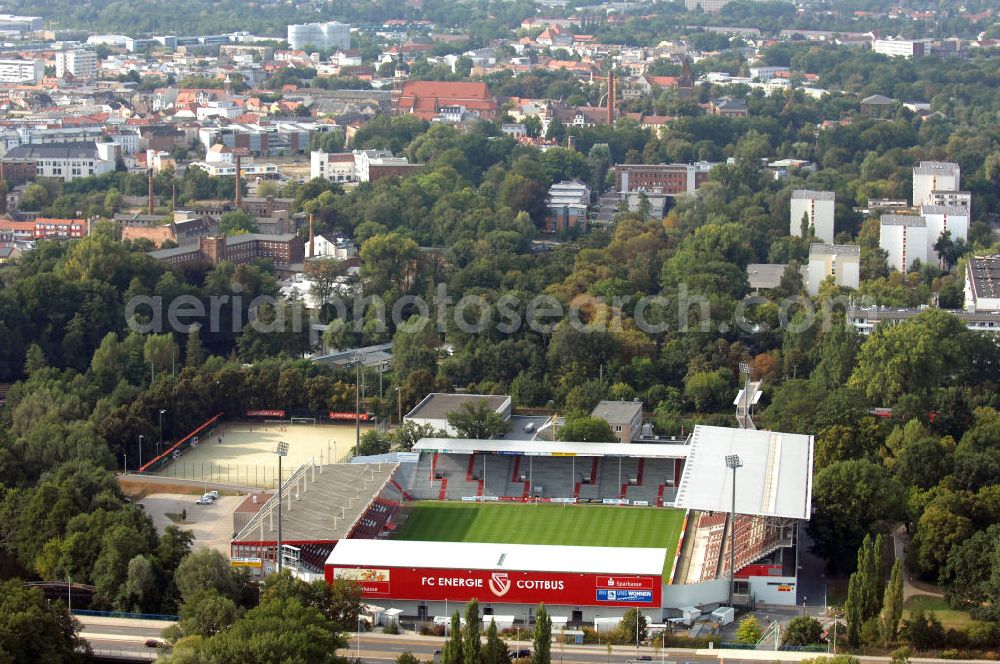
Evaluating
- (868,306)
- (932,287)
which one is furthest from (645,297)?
(932,287)

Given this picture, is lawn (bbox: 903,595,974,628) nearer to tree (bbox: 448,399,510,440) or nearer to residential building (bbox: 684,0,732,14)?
tree (bbox: 448,399,510,440)

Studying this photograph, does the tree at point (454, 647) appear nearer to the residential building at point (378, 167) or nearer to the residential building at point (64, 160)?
the residential building at point (378, 167)

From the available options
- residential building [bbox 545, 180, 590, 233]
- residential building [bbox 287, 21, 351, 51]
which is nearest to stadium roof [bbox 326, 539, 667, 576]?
residential building [bbox 545, 180, 590, 233]

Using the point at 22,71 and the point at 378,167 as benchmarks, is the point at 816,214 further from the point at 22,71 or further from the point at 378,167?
the point at 22,71

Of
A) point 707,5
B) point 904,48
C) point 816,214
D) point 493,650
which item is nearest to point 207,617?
point 493,650

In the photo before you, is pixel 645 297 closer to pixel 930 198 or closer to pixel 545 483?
pixel 545 483

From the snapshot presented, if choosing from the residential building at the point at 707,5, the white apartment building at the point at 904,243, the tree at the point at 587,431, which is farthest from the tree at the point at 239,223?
the residential building at the point at 707,5

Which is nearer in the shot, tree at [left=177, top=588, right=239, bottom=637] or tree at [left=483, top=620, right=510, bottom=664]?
tree at [left=483, top=620, right=510, bottom=664]
